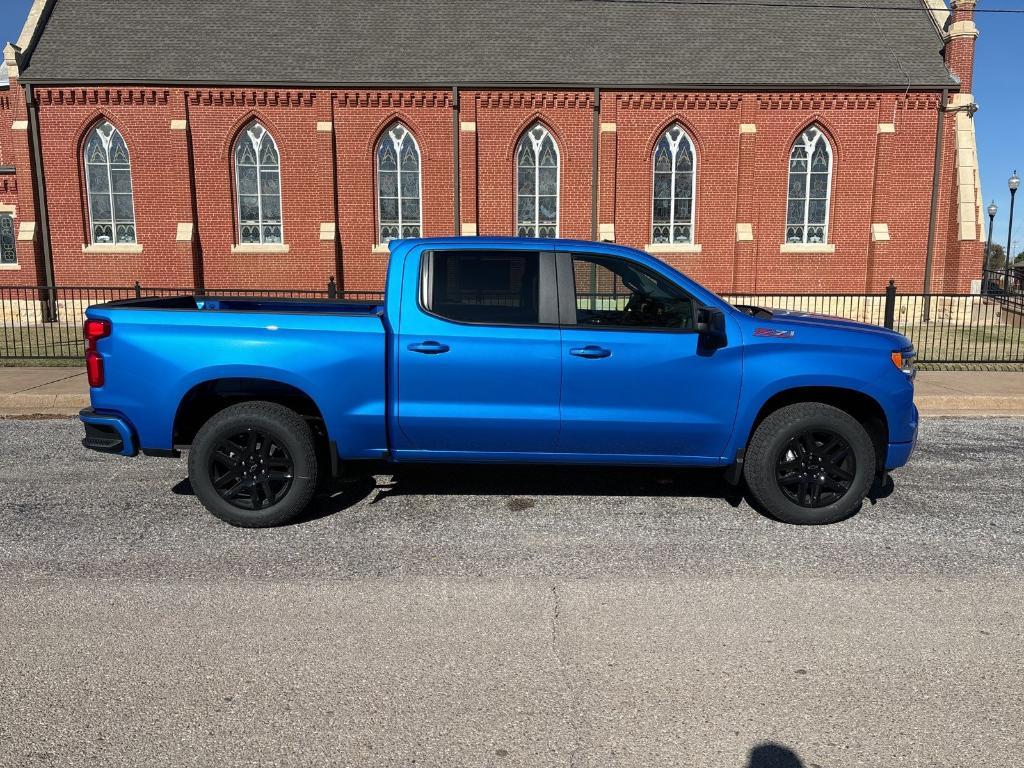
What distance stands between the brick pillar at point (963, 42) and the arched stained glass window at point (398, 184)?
1592 centimetres

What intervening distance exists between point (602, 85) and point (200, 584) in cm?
1989

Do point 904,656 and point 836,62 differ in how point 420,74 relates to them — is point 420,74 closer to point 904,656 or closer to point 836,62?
point 836,62

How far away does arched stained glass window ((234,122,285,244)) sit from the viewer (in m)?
21.2

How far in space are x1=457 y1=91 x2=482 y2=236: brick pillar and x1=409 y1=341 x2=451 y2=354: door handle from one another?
1669 centimetres

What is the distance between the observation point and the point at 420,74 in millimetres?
21109

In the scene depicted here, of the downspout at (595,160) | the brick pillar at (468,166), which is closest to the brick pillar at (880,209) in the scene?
the downspout at (595,160)

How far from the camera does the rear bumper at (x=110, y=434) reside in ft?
16.5

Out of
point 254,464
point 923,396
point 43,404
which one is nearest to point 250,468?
point 254,464

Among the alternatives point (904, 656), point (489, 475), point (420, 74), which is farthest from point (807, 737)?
point (420, 74)

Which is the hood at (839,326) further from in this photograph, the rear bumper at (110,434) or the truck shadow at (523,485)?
the rear bumper at (110,434)

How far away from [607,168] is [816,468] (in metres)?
17.7

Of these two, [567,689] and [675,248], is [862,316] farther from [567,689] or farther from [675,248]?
[567,689]

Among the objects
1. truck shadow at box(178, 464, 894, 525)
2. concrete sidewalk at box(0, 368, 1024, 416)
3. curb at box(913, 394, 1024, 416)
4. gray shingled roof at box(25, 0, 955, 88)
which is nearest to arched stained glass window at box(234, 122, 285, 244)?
gray shingled roof at box(25, 0, 955, 88)

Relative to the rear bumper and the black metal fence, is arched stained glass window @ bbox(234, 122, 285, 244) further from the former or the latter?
the rear bumper
